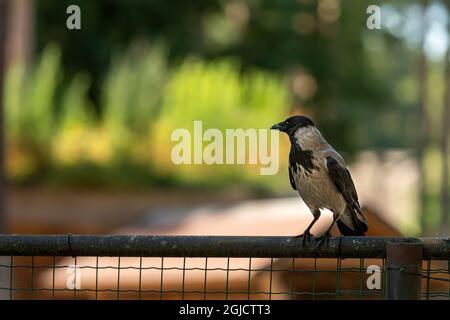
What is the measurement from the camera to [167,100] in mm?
16219

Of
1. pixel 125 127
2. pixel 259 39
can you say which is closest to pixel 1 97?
pixel 125 127

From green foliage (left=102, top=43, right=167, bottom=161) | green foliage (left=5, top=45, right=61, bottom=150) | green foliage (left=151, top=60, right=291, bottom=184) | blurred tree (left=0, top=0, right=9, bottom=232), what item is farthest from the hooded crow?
green foliage (left=5, top=45, right=61, bottom=150)

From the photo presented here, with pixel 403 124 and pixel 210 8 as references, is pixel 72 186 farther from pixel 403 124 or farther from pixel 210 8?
pixel 403 124

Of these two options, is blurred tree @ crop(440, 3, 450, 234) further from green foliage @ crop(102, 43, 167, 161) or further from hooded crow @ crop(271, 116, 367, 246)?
hooded crow @ crop(271, 116, 367, 246)

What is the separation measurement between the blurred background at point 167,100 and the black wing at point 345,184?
2.38 m

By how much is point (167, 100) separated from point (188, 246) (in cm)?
1263

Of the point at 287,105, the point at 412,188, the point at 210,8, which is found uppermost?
the point at 210,8

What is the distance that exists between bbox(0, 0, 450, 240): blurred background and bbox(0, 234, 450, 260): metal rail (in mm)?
3531

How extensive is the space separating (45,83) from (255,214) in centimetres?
754

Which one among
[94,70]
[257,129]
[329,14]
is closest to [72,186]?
[257,129]

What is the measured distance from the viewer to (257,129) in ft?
46.9

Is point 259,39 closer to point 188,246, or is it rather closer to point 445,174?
point 445,174
